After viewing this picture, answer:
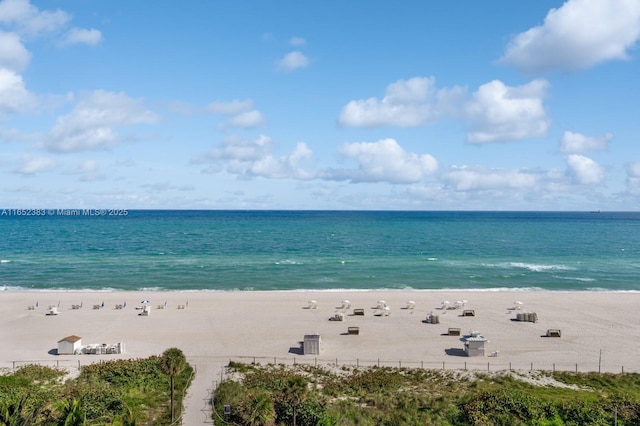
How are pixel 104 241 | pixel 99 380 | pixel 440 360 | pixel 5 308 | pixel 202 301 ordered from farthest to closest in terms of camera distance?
1. pixel 104 241
2. pixel 202 301
3. pixel 5 308
4. pixel 440 360
5. pixel 99 380

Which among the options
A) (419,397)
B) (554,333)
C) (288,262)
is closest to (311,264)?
(288,262)

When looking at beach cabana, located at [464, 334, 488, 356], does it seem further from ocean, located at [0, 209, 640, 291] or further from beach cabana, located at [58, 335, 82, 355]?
ocean, located at [0, 209, 640, 291]

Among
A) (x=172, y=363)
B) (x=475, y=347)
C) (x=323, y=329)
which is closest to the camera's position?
(x=172, y=363)

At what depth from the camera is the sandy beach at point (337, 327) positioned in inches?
1247

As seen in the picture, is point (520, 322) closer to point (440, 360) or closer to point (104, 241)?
point (440, 360)

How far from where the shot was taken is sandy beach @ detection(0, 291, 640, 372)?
31.7 meters

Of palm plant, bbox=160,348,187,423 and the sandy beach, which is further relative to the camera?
the sandy beach

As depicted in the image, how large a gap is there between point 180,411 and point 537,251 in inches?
3474

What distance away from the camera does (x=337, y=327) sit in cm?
3909

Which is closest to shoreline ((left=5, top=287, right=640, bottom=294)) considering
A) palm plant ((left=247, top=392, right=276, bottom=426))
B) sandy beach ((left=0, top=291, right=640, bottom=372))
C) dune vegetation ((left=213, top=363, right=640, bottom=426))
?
sandy beach ((left=0, top=291, right=640, bottom=372))

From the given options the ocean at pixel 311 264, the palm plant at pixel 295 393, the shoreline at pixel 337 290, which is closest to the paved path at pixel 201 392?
the palm plant at pixel 295 393

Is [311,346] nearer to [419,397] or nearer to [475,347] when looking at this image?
[419,397]

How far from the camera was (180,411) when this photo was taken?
76.1 ft

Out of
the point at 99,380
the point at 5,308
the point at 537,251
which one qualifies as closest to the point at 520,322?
the point at 99,380
